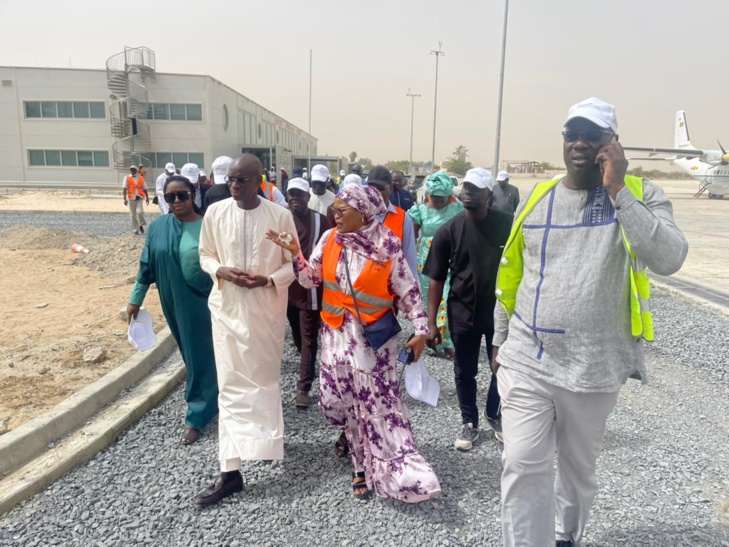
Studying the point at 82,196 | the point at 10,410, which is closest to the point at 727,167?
the point at 82,196

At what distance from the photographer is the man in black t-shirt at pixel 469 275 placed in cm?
354

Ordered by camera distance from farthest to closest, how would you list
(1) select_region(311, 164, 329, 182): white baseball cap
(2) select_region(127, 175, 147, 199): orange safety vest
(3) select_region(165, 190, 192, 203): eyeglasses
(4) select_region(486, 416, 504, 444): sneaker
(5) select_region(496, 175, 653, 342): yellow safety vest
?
1. (2) select_region(127, 175, 147, 199): orange safety vest
2. (1) select_region(311, 164, 329, 182): white baseball cap
3. (4) select_region(486, 416, 504, 444): sneaker
4. (3) select_region(165, 190, 192, 203): eyeglasses
5. (5) select_region(496, 175, 653, 342): yellow safety vest

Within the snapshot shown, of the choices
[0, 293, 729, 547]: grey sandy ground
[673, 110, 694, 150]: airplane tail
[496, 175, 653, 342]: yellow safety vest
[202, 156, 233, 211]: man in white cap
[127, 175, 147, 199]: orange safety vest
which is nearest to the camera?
[496, 175, 653, 342]: yellow safety vest

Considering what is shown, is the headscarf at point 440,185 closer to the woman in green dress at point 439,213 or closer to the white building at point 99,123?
the woman in green dress at point 439,213

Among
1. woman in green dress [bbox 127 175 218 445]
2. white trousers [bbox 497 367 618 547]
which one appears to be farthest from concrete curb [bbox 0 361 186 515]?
white trousers [bbox 497 367 618 547]

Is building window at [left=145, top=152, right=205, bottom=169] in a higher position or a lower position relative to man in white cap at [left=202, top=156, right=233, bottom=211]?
higher

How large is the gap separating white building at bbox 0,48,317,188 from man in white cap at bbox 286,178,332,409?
33.7m

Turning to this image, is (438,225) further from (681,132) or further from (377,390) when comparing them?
(681,132)

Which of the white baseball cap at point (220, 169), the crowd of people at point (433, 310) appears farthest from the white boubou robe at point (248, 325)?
the white baseball cap at point (220, 169)

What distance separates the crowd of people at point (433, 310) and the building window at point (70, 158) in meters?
36.3

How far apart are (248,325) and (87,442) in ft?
4.48

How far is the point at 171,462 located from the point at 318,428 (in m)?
1.02

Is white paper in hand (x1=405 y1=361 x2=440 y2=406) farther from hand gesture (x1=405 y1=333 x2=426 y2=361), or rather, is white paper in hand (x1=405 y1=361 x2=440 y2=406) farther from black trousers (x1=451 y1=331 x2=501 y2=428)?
black trousers (x1=451 y1=331 x2=501 y2=428)

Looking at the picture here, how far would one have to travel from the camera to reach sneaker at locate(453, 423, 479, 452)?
3.51 metres
